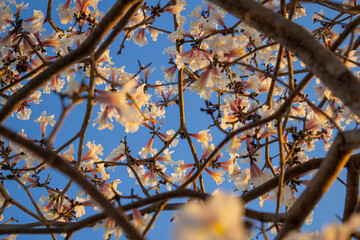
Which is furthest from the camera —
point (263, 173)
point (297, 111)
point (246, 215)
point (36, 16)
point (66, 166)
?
point (297, 111)

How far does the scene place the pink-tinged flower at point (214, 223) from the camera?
19.5 inches

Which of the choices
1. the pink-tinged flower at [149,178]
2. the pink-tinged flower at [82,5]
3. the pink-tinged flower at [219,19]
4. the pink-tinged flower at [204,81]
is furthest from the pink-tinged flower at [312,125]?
the pink-tinged flower at [82,5]

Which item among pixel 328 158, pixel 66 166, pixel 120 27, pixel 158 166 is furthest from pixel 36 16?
pixel 328 158

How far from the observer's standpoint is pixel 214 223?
1.70 ft

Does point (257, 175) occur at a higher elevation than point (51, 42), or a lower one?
lower

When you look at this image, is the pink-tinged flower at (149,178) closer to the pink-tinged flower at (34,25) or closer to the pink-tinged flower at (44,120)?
the pink-tinged flower at (44,120)

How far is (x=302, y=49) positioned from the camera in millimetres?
1031

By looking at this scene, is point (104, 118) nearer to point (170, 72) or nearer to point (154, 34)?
point (170, 72)

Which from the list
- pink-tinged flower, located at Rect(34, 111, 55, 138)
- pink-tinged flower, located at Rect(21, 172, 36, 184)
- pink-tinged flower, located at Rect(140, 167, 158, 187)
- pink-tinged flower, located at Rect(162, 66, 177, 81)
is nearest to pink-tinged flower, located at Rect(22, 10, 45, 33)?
pink-tinged flower, located at Rect(34, 111, 55, 138)

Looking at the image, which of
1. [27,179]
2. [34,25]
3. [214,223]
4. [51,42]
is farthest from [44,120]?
[214,223]

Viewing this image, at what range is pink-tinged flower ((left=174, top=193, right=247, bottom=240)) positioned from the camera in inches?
19.5

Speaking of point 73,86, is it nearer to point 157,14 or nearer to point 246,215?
point 246,215

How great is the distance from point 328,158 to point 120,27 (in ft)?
4.50

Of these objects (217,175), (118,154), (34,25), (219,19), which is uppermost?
(34,25)
